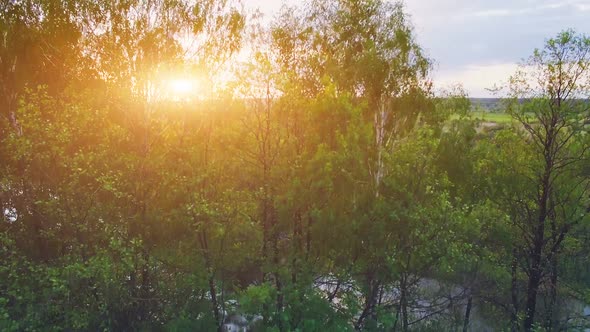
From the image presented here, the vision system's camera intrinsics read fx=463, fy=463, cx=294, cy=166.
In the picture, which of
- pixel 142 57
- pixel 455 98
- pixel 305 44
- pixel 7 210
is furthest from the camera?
pixel 455 98

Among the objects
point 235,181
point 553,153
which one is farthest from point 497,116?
point 235,181

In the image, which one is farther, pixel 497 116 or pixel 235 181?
pixel 497 116

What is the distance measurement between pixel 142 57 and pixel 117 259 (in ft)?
27.2

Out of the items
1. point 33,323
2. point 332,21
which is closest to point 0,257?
A: point 33,323

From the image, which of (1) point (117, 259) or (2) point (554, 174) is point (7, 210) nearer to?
(1) point (117, 259)

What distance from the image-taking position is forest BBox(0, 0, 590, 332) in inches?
696

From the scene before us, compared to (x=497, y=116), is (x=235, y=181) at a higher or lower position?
lower

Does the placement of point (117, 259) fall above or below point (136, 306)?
above

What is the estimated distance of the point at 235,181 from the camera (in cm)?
2019

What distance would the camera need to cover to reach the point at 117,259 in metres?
18.8

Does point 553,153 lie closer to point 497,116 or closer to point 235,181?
point 497,116

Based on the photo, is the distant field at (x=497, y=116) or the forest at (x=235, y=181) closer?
the forest at (x=235, y=181)

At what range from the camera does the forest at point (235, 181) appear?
58.0ft

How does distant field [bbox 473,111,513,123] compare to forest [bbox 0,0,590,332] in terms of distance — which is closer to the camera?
forest [bbox 0,0,590,332]
